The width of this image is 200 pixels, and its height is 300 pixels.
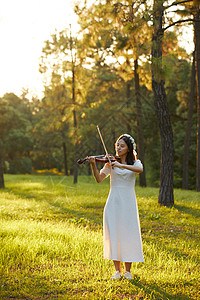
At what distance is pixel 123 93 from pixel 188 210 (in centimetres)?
1701

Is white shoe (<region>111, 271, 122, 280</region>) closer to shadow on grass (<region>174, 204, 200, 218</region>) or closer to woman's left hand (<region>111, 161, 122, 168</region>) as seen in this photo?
woman's left hand (<region>111, 161, 122, 168</region>)

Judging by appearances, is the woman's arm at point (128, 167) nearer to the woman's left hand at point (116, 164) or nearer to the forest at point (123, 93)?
the woman's left hand at point (116, 164)

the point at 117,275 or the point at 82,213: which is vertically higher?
the point at 117,275

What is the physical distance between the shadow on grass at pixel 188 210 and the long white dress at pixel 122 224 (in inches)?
211

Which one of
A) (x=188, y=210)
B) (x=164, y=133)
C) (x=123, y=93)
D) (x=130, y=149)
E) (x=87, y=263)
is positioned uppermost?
(x=123, y=93)

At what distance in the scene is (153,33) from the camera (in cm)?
982

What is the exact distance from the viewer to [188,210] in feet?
32.1

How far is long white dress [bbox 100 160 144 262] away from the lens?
409 centimetres

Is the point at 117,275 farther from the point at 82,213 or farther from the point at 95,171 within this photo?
the point at 82,213

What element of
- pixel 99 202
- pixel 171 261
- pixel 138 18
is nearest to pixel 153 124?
pixel 99 202

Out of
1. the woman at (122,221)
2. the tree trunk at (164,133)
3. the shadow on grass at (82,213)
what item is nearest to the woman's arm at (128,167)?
the woman at (122,221)

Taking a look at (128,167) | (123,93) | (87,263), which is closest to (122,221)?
(128,167)

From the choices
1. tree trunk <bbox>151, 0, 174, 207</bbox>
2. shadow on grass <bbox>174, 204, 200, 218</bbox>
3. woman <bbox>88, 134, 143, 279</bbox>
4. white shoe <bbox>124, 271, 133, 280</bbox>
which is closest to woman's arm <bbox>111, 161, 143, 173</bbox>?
woman <bbox>88, 134, 143, 279</bbox>

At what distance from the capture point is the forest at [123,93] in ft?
31.4
